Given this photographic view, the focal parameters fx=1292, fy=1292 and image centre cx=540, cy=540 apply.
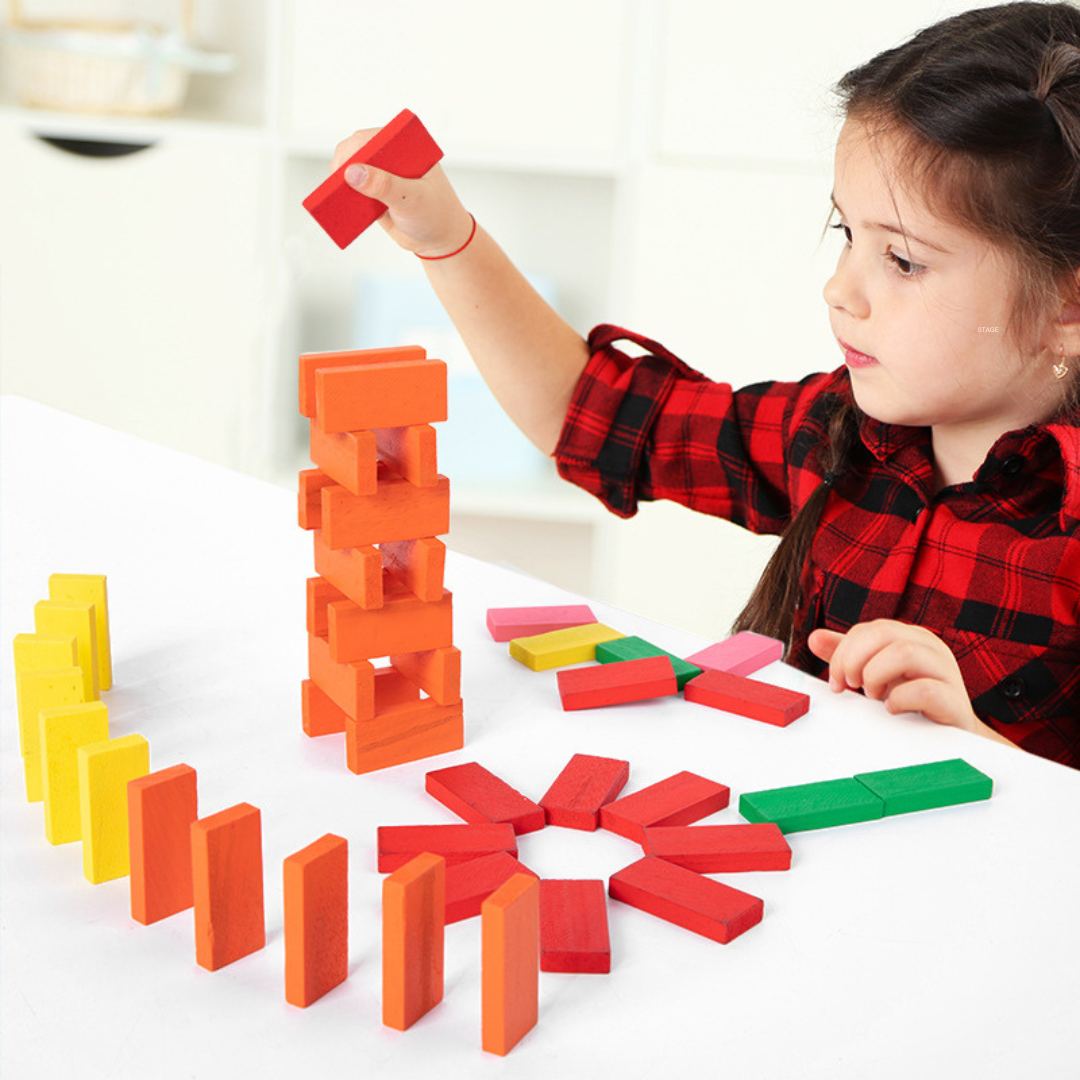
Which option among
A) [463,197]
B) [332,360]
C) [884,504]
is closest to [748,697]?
[332,360]

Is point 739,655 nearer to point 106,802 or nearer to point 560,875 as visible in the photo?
point 560,875

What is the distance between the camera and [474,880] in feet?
1.76

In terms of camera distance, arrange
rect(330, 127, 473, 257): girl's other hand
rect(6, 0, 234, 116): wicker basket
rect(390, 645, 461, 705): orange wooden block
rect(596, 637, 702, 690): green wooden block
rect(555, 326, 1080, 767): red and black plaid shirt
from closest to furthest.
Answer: rect(390, 645, 461, 705): orange wooden block, rect(596, 637, 702, 690): green wooden block, rect(330, 127, 473, 257): girl's other hand, rect(555, 326, 1080, 767): red and black plaid shirt, rect(6, 0, 234, 116): wicker basket

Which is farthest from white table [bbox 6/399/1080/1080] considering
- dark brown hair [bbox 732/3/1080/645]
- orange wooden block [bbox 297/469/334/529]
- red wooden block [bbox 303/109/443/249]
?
dark brown hair [bbox 732/3/1080/645]

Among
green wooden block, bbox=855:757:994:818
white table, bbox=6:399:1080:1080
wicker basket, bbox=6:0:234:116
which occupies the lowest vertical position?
white table, bbox=6:399:1080:1080

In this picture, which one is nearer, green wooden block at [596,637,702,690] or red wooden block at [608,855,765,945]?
red wooden block at [608,855,765,945]

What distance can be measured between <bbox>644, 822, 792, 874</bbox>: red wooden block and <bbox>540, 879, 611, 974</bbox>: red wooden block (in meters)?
0.04

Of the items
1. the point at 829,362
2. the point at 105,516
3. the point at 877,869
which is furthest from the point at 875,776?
the point at 829,362

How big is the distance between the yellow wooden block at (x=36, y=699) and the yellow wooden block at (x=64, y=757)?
0.01 metres

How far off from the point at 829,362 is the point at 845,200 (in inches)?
46.1

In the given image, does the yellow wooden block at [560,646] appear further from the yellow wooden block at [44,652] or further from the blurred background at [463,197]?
the blurred background at [463,197]

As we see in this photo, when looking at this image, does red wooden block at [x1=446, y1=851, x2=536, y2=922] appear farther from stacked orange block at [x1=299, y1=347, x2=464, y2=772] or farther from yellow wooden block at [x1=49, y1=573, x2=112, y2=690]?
yellow wooden block at [x1=49, y1=573, x2=112, y2=690]

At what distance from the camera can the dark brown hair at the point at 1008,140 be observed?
92cm

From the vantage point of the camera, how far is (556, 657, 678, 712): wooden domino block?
2.40 feet
